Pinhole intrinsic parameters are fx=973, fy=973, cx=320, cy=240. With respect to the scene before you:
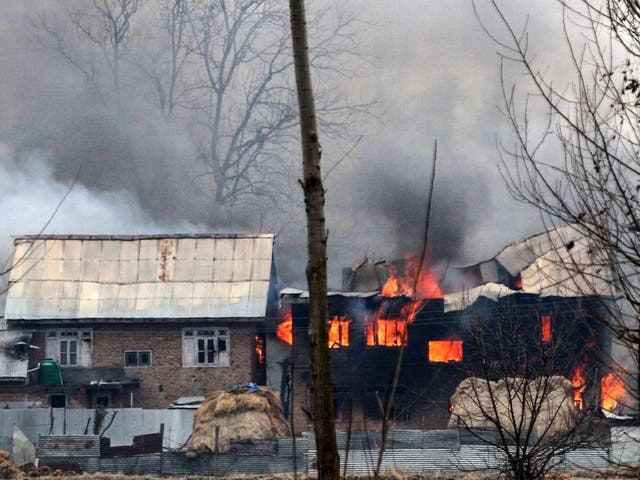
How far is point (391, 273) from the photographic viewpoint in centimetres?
3841

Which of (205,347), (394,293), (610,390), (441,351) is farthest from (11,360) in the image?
(610,390)

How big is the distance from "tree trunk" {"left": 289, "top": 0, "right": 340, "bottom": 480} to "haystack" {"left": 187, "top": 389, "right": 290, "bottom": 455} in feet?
78.2

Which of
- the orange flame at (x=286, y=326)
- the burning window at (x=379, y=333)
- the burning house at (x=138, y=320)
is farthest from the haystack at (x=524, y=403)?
the burning house at (x=138, y=320)

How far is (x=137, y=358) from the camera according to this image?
3797 cm

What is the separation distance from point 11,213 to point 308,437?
70.7 feet

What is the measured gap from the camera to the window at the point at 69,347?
1508 inches

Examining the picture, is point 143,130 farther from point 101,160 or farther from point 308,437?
point 308,437

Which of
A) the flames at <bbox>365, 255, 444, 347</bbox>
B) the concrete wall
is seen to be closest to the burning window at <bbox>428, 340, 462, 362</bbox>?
the flames at <bbox>365, 255, 444, 347</bbox>

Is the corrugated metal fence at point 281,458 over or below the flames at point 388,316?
below

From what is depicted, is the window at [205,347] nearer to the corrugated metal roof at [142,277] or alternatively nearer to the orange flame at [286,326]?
the corrugated metal roof at [142,277]

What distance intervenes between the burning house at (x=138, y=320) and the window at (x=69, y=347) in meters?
0.04

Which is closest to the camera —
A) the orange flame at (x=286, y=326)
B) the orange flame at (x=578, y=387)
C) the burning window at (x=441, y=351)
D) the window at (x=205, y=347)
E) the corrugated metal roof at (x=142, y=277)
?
the orange flame at (x=578, y=387)

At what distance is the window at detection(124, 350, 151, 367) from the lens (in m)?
37.9

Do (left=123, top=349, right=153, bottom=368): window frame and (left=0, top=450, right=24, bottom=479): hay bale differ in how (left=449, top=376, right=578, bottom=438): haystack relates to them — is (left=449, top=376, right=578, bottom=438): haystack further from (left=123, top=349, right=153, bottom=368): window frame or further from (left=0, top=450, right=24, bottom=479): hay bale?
(left=123, top=349, right=153, bottom=368): window frame
